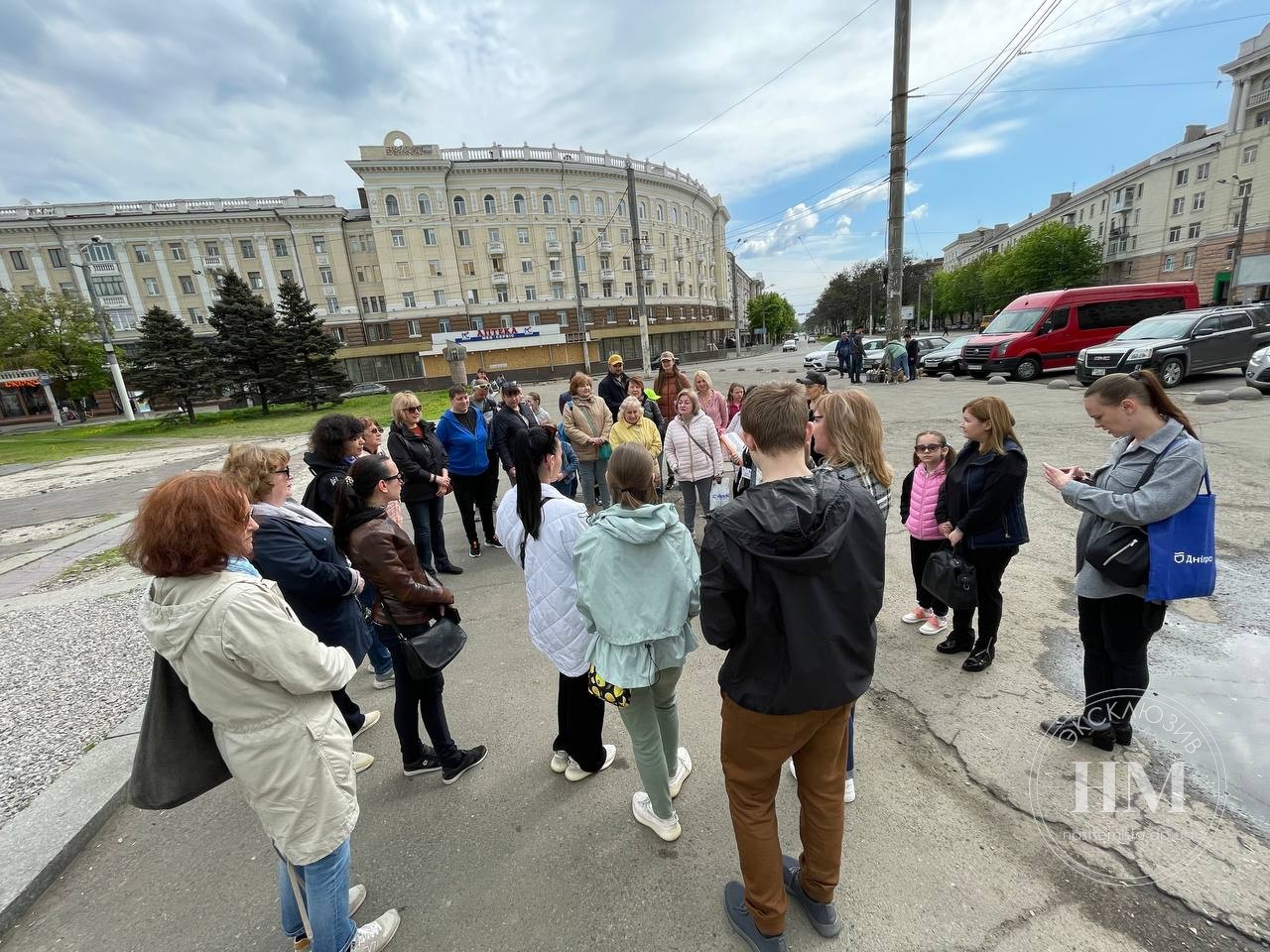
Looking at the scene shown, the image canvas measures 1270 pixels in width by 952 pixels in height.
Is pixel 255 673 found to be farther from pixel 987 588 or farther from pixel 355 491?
pixel 987 588

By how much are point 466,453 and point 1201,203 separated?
70.3m

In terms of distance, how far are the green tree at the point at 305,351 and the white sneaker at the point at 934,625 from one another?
34016 millimetres

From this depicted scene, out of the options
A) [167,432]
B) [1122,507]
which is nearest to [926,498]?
[1122,507]

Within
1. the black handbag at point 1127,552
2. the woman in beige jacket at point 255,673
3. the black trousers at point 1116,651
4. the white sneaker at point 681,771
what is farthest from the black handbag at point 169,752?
the black trousers at point 1116,651

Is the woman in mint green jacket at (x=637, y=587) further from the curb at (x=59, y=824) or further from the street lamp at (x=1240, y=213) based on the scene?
the street lamp at (x=1240, y=213)

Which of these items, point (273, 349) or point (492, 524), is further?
point (273, 349)

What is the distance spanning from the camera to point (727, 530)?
5.12 ft

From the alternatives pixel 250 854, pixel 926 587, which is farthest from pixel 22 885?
pixel 926 587

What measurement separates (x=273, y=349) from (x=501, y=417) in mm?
30179

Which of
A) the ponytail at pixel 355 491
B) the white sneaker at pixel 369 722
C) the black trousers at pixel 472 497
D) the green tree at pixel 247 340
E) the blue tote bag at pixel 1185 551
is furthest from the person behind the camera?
the green tree at pixel 247 340

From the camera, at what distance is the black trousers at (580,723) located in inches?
101

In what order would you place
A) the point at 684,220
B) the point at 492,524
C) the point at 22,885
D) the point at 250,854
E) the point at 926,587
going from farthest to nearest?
the point at 684,220 → the point at 492,524 → the point at 926,587 → the point at 250,854 → the point at 22,885

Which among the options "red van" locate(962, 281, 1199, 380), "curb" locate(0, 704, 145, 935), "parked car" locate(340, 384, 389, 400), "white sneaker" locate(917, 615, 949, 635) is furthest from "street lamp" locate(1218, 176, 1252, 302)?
"parked car" locate(340, 384, 389, 400)

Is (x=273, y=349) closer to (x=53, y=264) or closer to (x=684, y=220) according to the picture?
(x=53, y=264)
